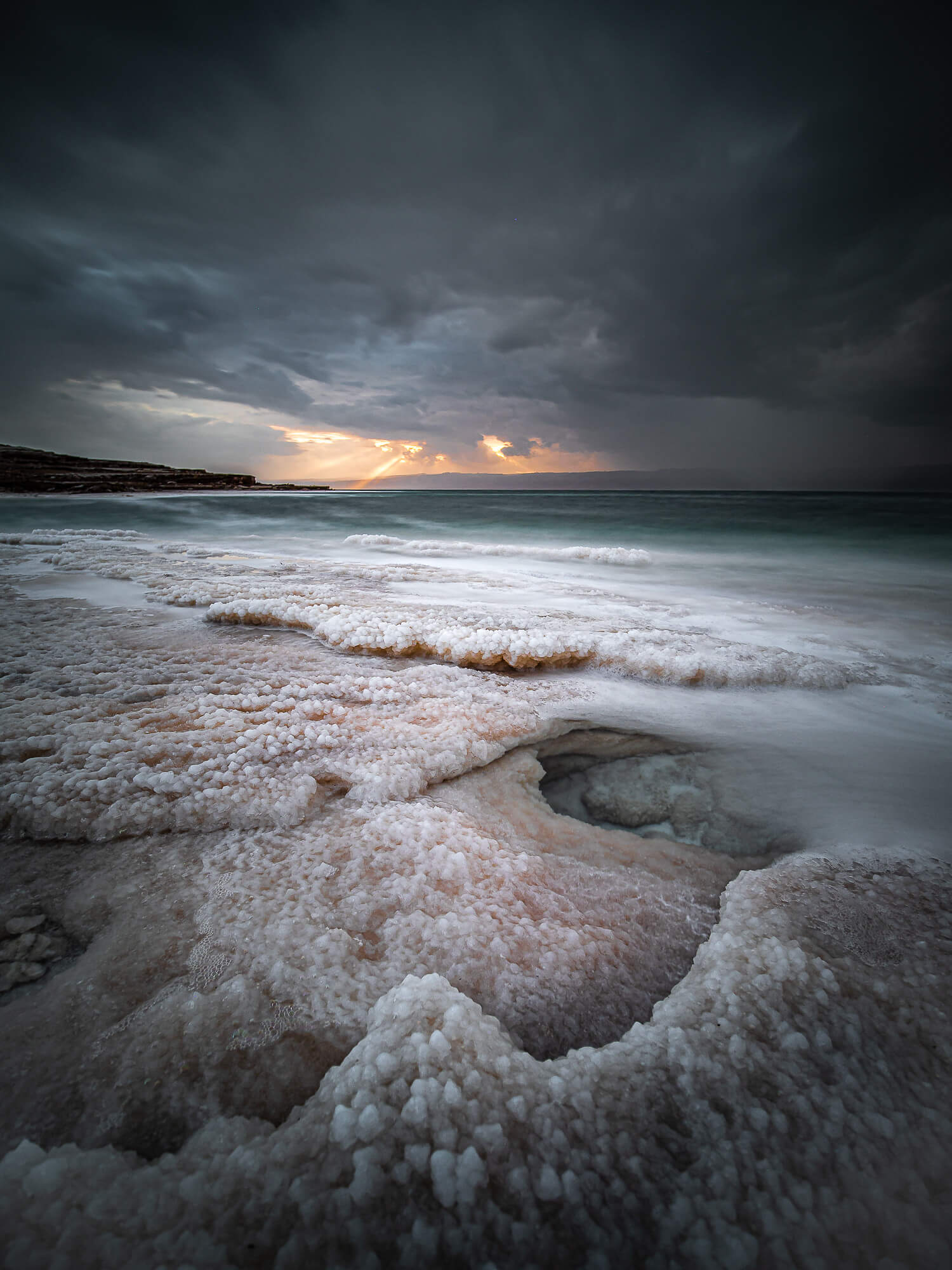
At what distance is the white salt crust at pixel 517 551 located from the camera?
9.48m

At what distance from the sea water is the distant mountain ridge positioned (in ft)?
117

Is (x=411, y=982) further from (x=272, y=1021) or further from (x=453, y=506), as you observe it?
(x=453, y=506)

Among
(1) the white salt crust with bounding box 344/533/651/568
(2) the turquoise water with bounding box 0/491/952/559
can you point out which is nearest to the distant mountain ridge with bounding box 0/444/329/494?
(2) the turquoise water with bounding box 0/491/952/559

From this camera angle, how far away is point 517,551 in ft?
33.4

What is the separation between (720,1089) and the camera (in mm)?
899

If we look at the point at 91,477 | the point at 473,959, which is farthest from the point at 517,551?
the point at 91,477

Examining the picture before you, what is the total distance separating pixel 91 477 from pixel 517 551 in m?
41.9

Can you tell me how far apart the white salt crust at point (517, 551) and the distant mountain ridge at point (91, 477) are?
2844 centimetres

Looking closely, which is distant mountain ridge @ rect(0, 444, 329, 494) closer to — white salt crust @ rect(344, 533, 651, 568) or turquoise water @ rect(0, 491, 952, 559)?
turquoise water @ rect(0, 491, 952, 559)

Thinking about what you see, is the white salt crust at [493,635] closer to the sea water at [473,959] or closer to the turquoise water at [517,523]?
the sea water at [473,959]

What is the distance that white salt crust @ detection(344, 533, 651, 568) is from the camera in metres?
9.48

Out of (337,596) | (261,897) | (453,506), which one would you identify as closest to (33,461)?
(453,506)

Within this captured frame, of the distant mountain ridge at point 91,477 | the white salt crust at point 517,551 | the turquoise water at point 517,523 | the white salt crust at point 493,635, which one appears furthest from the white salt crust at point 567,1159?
the distant mountain ridge at point 91,477

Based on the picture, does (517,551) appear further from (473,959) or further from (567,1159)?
(567,1159)
